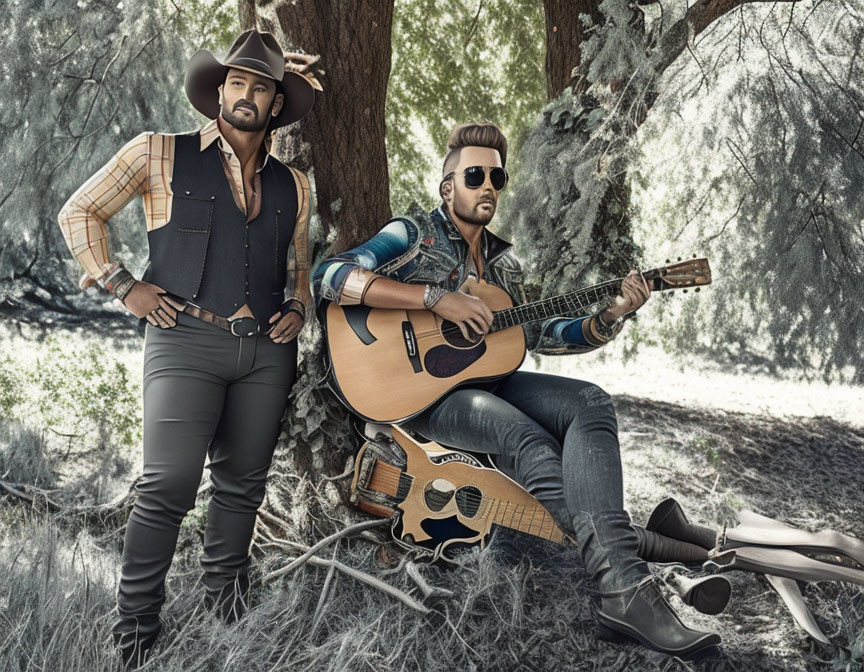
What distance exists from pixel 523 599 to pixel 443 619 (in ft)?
0.96

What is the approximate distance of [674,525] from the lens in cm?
306

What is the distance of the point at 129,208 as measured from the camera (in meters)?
6.17

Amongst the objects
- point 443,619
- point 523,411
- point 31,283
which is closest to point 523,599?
point 443,619

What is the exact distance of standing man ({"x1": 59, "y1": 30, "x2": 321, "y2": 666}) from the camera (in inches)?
102

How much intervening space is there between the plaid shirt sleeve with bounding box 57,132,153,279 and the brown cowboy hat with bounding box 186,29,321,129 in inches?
10.3

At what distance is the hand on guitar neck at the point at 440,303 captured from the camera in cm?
291

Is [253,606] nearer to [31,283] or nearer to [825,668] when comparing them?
[825,668]

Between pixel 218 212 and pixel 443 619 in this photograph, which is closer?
pixel 218 212

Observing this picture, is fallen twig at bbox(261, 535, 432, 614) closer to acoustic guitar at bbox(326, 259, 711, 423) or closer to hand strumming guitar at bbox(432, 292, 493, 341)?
A: acoustic guitar at bbox(326, 259, 711, 423)

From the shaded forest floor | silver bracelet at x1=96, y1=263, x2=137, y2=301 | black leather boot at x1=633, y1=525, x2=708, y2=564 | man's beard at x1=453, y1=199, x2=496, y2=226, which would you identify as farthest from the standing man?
black leather boot at x1=633, y1=525, x2=708, y2=564

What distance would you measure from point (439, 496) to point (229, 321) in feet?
3.29

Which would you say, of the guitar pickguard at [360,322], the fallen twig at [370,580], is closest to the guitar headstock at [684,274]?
the guitar pickguard at [360,322]

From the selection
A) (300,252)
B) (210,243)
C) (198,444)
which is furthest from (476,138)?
(198,444)

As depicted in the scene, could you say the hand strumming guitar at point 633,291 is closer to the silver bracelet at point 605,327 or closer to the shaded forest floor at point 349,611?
the silver bracelet at point 605,327
